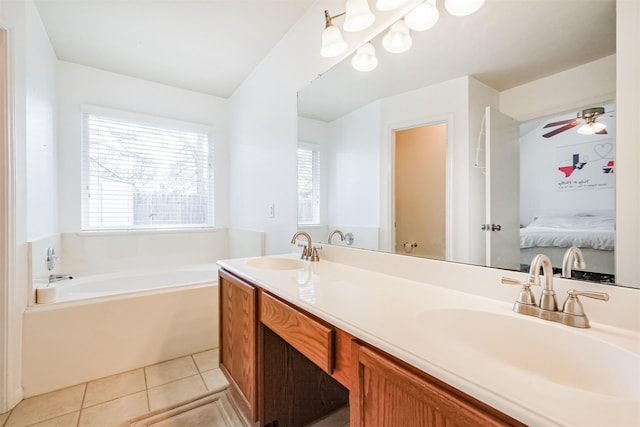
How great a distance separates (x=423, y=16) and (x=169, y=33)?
6.40 feet

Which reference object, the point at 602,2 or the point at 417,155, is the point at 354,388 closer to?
the point at 417,155

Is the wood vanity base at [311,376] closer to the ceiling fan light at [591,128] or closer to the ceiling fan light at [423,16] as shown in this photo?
the ceiling fan light at [591,128]

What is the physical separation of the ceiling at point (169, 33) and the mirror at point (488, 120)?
88 cm

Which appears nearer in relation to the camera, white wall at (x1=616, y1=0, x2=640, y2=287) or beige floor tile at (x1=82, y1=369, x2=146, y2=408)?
white wall at (x1=616, y1=0, x2=640, y2=287)

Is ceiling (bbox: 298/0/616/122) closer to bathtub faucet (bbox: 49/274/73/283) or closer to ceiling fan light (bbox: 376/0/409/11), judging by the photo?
ceiling fan light (bbox: 376/0/409/11)

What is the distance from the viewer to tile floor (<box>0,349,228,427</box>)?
1.47 m

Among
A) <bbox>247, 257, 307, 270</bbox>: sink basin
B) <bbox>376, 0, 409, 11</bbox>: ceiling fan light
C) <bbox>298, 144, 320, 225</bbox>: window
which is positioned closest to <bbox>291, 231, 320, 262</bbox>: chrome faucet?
<bbox>247, 257, 307, 270</bbox>: sink basin

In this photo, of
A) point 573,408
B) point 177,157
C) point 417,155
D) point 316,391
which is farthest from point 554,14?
point 177,157

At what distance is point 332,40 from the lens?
1.53 m

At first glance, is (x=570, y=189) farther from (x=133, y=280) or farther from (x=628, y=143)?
(x=133, y=280)

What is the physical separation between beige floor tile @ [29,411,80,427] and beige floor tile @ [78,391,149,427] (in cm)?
3

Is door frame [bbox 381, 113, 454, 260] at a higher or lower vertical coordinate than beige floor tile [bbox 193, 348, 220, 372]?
higher

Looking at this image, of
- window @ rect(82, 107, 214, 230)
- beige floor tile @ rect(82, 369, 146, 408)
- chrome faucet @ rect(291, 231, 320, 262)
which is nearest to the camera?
beige floor tile @ rect(82, 369, 146, 408)

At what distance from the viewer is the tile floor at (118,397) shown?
1471 mm
